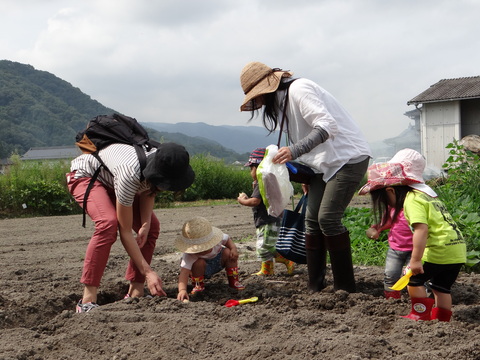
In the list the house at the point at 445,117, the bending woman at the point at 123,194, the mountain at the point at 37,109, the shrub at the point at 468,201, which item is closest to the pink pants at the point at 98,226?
the bending woman at the point at 123,194

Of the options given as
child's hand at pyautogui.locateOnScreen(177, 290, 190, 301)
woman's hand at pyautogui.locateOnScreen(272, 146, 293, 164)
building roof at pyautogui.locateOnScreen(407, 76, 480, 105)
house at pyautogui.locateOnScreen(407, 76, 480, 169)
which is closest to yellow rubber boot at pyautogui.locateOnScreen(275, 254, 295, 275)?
child's hand at pyautogui.locateOnScreen(177, 290, 190, 301)

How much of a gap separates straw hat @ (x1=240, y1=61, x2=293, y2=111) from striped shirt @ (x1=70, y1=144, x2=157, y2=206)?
84 centimetres

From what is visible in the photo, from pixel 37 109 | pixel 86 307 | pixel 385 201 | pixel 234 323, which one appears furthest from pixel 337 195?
pixel 37 109

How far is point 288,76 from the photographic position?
434 centimetres

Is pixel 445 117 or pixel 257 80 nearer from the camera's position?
pixel 257 80

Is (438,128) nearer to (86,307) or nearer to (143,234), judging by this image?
(143,234)

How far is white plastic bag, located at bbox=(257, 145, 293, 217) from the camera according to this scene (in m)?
4.35

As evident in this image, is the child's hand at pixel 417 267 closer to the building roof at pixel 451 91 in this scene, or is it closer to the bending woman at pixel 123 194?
the bending woman at pixel 123 194

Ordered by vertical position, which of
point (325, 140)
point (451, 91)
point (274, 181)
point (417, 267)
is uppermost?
point (451, 91)

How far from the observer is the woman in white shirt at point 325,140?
4156 millimetres

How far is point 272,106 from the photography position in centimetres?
435

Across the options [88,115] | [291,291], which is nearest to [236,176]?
[291,291]

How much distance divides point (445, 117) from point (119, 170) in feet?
61.7

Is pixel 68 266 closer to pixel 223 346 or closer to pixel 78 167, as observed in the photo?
pixel 78 167
